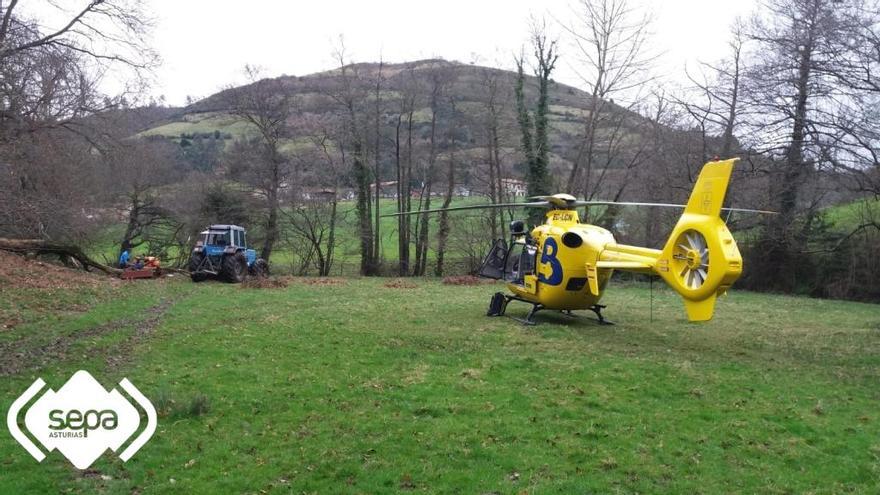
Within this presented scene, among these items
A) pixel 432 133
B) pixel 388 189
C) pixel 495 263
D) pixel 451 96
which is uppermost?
pixel 451 96

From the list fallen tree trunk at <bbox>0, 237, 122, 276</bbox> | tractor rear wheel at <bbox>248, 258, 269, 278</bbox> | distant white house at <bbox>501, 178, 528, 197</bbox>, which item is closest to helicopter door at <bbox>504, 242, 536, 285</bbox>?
tractor rear wheel at <bbox>248, 258, 269, 278</bbox>

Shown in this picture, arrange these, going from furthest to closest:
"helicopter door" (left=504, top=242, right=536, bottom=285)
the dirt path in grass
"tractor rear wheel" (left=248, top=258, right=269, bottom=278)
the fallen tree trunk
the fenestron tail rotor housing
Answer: "tractor rear wheel" (left=248, top=258, right=269, bottom=278) → the fallen tree trunk → "helicopter door" (left=504, top=242, right=536, bottom=285) → the fenestron tail rotor housing → the dirt path in grass

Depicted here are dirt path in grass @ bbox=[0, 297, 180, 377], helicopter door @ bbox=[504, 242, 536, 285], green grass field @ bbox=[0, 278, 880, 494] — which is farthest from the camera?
helicopter door @ bbox=[504, 242, 536, 285]

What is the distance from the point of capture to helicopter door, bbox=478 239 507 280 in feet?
49.5

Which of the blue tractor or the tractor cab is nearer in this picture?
the tractor cab

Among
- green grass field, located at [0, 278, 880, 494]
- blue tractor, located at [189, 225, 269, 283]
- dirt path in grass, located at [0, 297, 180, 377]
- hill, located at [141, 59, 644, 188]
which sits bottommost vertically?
green grass field, located at [0, 278, 880, 494]

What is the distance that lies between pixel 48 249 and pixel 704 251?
63.3 ft

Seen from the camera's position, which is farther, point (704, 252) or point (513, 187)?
point (513, 187)

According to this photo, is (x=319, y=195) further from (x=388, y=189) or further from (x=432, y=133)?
(x=432, y=133)

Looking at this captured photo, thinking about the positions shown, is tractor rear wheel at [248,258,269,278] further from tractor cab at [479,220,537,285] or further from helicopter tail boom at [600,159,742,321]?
helicopter tail boom at [600,159,742,321]

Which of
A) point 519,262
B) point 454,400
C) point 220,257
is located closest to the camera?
point 454,400

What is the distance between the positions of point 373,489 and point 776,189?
58.2ft

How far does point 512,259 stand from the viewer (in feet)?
49.7

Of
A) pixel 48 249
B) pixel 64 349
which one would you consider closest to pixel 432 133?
pixel 48 249
